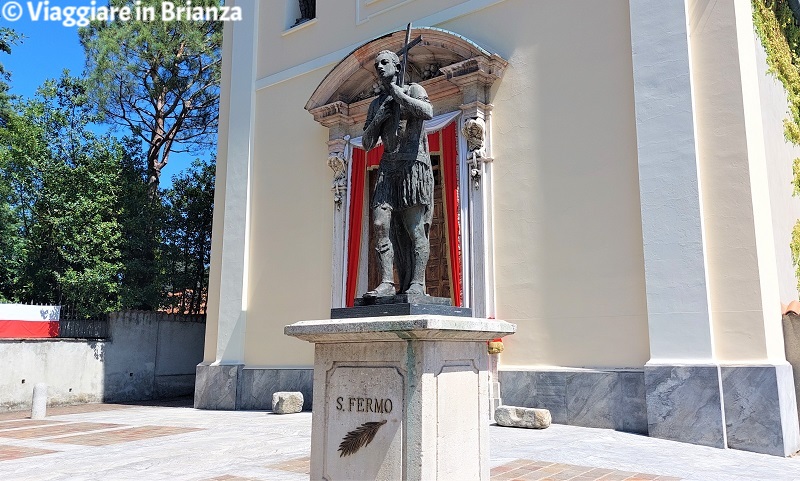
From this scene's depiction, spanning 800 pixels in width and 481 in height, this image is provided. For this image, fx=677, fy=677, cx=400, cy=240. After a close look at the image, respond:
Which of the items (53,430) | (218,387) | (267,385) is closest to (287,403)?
(267,385)

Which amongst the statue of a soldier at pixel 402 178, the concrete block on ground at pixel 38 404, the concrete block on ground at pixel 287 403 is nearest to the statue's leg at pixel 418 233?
the statue of a soldier at pixel 402 178

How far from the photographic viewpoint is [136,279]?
16.6m

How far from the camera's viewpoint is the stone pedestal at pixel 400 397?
4266mm

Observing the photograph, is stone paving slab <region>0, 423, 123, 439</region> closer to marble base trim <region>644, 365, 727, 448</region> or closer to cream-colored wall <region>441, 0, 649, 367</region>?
cream-colored wall <region>441, 0, 649, 367</region>

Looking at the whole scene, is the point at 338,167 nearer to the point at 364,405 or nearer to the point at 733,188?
the point at 733,188

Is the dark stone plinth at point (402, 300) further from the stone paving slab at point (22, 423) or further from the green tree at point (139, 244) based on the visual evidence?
the green tree at point (139, 244)

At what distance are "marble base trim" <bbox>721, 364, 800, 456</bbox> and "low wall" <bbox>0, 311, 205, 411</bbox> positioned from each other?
12.8 m

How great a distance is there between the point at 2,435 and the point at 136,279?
307 inches

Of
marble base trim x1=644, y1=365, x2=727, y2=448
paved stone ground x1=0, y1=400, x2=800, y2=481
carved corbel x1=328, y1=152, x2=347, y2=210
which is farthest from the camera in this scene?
carved corbel x1=328, y1=152, x2=347, y2=210

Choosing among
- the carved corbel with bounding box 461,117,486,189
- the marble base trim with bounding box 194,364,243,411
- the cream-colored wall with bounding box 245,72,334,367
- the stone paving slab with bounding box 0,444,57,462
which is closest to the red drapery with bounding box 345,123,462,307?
the carved corbel with bounding box 461,117,486,189

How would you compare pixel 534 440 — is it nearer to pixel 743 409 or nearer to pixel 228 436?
pixel 743 409

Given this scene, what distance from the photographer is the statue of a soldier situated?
5.14 m

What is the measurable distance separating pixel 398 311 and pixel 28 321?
42.2 ft

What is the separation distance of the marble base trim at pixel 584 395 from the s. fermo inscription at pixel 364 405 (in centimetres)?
525
